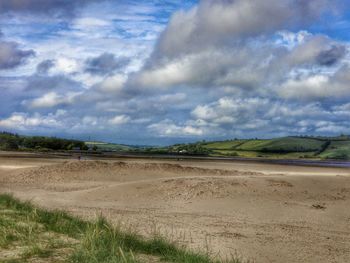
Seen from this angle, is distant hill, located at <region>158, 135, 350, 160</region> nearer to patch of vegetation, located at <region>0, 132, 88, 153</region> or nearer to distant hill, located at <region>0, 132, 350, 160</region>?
distant hill, located at <region>0, 132, 350, 160</region>

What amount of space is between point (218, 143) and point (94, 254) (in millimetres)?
131065

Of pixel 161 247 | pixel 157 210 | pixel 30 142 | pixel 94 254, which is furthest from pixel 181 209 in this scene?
pixel 30 142

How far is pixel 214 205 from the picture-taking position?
80.4 ft

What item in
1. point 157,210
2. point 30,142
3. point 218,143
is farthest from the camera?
point 218,143

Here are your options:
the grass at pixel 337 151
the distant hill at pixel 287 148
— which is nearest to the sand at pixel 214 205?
the grass at pixel 337 151

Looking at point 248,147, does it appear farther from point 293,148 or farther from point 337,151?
point 337,151

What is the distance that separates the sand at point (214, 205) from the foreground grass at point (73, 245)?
2.41 m

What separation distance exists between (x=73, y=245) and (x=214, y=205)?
576 inches

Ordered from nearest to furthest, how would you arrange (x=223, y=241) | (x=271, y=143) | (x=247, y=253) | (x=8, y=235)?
(x=8, y=235)
(x=247, y=253)
(x=223, y=241)
(x=271, y=143)

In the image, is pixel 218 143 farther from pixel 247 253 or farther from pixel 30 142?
pixel 247 253

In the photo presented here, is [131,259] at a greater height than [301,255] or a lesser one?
greater

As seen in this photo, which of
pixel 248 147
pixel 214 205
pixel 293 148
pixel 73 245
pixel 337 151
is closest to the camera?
pixel 73 245

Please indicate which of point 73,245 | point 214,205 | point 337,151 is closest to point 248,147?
point 337,151

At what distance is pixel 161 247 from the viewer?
11.5m
